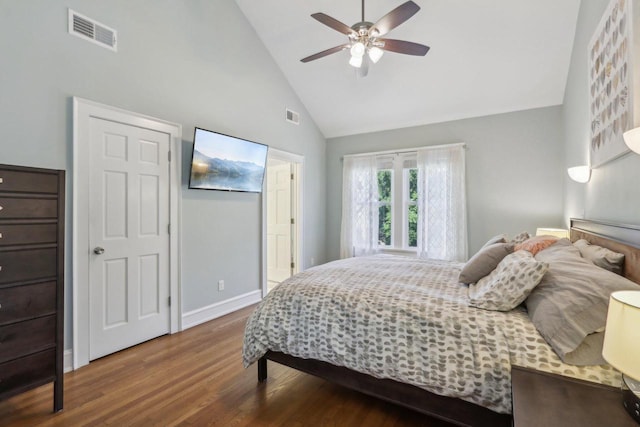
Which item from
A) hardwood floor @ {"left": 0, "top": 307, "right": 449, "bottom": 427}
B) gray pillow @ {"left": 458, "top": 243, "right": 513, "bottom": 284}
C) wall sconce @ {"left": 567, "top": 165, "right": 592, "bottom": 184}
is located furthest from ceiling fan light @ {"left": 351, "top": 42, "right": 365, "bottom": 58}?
hardwood floor @ {"left": 0, "top": 307, "right": 449, "bottom": 427}

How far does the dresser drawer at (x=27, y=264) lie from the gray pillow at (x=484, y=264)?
262 cm

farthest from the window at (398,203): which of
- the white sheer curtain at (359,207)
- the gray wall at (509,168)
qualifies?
the gray wall at (509,168)

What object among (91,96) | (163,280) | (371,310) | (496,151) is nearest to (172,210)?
(163,280)

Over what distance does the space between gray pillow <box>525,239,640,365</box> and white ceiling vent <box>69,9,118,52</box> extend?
3529 millimetres

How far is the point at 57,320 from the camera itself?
186 centimetres

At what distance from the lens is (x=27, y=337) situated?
175cm

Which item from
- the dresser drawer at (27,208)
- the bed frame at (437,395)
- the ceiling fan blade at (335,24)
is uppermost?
the ceiling fan blade at (335,24)

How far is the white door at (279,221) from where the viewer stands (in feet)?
16.3

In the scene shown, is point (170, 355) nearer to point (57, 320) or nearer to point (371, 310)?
point (57, 320)

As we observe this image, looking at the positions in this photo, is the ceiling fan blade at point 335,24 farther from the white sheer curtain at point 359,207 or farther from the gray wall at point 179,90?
the white sheer curtain at point 359,207

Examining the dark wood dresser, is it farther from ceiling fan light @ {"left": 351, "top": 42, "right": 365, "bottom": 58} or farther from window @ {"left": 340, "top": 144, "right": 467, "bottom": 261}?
window @ {"left": 340, "top": 144, "right": 467, "bottom": 261}

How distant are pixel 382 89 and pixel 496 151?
1768 mm

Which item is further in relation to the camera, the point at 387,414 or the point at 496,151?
the point at 496,151

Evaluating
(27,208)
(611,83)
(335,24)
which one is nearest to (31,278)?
(27,208)
